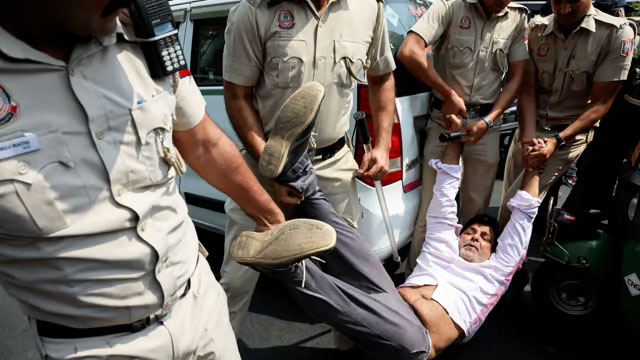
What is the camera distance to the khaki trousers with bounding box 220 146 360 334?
2020 mm

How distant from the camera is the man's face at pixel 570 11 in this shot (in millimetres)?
2633

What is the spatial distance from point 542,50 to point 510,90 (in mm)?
340

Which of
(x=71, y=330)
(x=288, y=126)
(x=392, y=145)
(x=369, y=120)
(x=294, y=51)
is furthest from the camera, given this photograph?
(x=392, y=145)

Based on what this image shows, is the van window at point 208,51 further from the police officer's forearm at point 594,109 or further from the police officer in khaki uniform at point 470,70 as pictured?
the police officer's forearm at point 594,109

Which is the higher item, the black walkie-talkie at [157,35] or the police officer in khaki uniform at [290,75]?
the black walkie-talkie at [157,35]

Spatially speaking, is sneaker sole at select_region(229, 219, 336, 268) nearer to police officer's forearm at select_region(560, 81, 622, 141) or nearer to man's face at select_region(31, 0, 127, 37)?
man's face at select_region(31, 0, 127, 37)

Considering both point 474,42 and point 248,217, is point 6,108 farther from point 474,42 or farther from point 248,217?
point 474,42

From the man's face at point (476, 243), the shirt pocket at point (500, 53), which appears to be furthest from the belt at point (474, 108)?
the man's face at point (476, 243)

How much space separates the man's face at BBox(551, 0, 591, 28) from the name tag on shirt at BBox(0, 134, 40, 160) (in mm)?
2793

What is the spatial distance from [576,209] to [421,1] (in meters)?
1.72

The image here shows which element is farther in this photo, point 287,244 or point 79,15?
point 287,244

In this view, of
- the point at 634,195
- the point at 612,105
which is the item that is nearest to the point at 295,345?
the point at 634,195

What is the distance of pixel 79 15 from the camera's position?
956mm

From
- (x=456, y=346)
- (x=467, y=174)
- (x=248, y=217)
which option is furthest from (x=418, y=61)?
(x=456, y=346)
